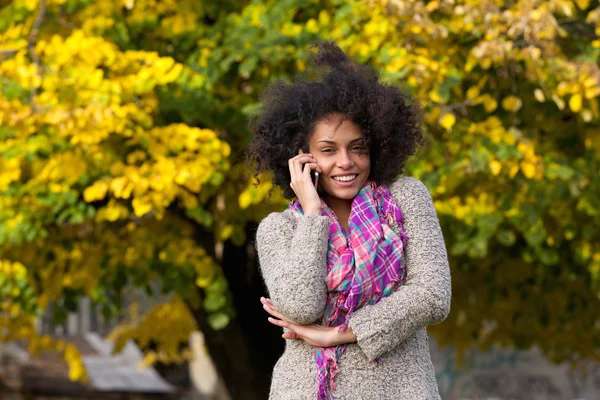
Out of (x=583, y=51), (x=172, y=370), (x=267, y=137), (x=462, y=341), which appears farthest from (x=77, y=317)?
(x=267, y=137)

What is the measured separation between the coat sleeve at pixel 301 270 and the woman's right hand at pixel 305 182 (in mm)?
54

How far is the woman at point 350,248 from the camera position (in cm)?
298

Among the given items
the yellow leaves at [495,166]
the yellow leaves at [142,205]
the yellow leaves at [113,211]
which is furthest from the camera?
the yellow leaves at [113,211]

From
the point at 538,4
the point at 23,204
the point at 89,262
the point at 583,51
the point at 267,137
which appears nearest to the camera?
the point at 267,137

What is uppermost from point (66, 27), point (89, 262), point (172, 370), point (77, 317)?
point (66, 27)

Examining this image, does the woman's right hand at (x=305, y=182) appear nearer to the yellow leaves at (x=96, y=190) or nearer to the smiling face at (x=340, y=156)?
the smiling face at (x=340, y=156)

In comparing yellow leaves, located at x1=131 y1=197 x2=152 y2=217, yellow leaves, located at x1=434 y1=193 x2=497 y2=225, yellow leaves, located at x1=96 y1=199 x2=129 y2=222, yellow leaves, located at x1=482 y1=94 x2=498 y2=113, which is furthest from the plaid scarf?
yellow leaves, located at x1=96 y1=199 x2=129 y2=222

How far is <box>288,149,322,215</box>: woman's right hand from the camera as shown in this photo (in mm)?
3131

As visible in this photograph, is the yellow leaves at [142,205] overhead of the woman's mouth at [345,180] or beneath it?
beneath

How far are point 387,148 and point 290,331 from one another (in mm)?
575

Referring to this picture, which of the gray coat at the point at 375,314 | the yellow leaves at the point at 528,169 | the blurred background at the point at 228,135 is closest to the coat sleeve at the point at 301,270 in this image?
the gray coat at the point at 375,314

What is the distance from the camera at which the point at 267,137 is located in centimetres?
335

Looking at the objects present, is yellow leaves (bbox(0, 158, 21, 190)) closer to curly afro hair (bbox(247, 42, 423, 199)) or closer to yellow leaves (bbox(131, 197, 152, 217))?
yellow leaves (bbox(131, 197, 152, 217))

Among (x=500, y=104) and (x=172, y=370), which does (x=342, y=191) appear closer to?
(x=500, y=104)
